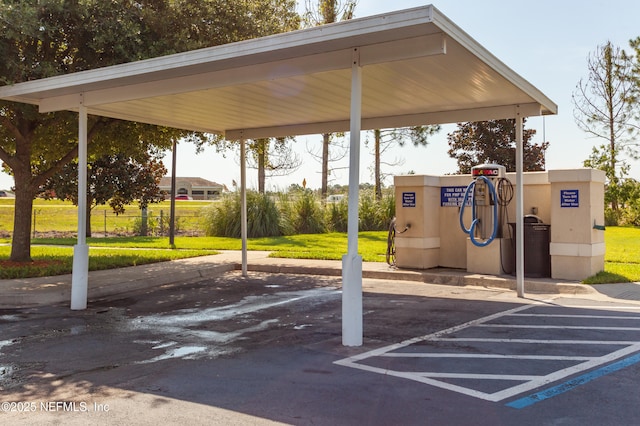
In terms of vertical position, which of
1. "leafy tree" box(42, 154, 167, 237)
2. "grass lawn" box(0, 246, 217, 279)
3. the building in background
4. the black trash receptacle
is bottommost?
"grass lawn" box(0, 246, 217, 279)

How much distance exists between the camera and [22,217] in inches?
540

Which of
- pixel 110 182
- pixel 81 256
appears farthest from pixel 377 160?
pixel 81 256

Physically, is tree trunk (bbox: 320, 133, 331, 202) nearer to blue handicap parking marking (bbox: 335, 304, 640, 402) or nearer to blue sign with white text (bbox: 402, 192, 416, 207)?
blue sign with white text (bbox: 402, 192, 416, 207)

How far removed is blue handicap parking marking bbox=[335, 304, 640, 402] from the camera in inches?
210

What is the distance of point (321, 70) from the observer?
7.63 m

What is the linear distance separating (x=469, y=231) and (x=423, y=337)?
5.20 m

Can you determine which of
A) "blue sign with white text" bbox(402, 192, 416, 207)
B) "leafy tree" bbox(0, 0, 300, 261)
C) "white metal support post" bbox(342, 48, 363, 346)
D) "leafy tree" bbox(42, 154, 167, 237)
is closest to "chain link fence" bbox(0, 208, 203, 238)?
"leafy tree" bbox(42, 154, 167, 237)

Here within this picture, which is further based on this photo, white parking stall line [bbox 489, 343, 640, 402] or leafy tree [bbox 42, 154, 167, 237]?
leafy tree [bbox 42, 154, 167, 237]

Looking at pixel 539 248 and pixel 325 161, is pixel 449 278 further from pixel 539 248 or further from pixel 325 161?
pixel 325 161

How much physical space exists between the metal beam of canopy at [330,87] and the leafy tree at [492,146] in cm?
2278

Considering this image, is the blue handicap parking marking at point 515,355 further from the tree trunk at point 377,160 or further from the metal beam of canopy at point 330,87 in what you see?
the tree trunk at point 377,160

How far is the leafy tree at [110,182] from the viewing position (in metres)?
23.9

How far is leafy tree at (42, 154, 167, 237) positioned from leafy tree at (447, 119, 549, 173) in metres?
17.8

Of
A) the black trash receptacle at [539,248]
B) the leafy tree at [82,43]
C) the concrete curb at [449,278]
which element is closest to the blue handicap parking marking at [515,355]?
the concrete curb at [449,278]
